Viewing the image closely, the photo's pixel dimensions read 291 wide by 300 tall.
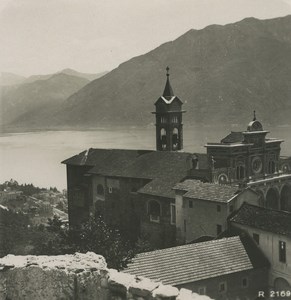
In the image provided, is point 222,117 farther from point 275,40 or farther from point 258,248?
point 258,248

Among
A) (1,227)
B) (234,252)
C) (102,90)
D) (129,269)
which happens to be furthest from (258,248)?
(102,90)

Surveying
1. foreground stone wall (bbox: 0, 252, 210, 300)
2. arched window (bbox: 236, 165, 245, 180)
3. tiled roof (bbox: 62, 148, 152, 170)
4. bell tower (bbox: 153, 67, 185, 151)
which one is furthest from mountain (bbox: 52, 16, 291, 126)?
foreground stone wall (bbox: 0, 252, 210, 300)

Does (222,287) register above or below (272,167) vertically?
below

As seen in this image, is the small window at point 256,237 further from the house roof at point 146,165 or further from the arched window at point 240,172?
the arched window at point 240,172

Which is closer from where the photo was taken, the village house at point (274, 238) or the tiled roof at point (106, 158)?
the village house at point (274, 238)

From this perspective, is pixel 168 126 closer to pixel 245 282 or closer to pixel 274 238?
pixel 274 238

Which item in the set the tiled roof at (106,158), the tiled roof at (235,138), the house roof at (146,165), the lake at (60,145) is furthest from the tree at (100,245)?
the lake at (60,145)

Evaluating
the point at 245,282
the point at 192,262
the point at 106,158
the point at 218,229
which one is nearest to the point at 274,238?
the point at 245,282
